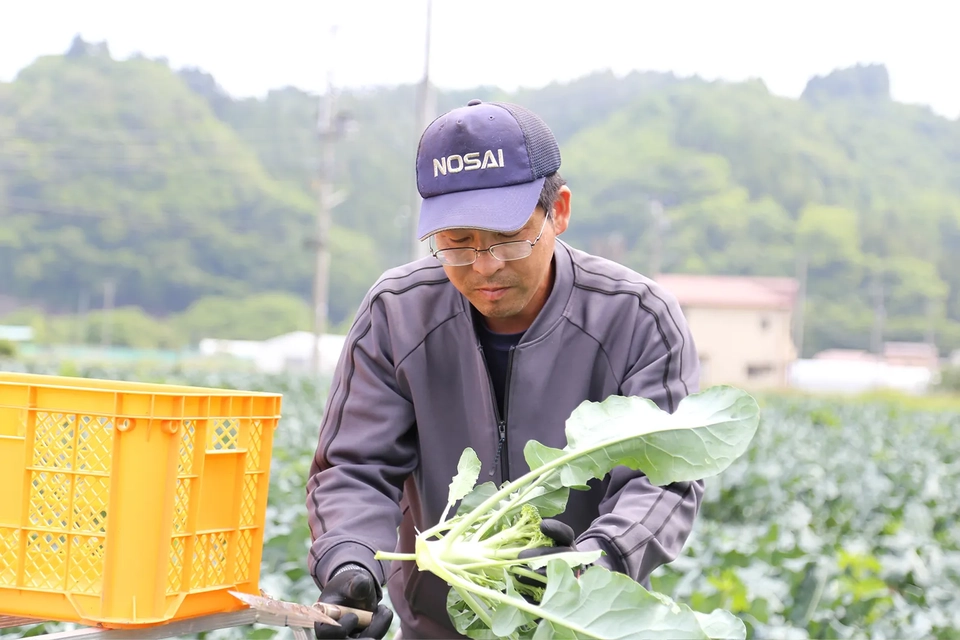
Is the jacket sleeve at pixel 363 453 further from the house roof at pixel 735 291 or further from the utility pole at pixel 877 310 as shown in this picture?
the utility pole at pixel 877 310

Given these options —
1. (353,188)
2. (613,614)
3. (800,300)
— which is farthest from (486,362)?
(800,300)

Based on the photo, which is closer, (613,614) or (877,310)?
(613,614)

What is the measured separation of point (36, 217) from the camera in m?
45.7

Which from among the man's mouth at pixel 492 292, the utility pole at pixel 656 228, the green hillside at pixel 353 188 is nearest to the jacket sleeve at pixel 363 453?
the man's mouth at pixel 492 292

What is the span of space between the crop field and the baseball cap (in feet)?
5.57

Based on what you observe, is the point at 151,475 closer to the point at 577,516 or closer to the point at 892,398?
the point at 577,516

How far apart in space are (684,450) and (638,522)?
1.08ft

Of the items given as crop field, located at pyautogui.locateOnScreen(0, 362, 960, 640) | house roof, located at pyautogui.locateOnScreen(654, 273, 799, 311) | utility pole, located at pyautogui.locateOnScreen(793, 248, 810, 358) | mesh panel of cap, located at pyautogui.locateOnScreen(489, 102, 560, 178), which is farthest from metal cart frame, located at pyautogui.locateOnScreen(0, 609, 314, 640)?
utility pole, located at pyautogui.locateOnScreen(793, 248, 810, 358)

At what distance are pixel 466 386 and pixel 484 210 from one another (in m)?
0.47

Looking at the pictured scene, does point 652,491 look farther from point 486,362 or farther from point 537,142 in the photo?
point 537,142

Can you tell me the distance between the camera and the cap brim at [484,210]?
7.20 feet

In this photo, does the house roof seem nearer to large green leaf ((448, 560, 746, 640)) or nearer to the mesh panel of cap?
the mesh panel of cap

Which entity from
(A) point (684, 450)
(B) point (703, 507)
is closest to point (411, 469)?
(A) point (684, 450)

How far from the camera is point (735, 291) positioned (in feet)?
211
